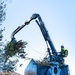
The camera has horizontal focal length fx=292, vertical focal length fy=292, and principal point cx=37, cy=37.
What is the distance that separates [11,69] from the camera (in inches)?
837

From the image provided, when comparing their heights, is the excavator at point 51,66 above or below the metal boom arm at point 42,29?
below

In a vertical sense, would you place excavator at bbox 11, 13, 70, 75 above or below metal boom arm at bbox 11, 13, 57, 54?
below

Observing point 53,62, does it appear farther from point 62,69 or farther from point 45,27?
point 45,27

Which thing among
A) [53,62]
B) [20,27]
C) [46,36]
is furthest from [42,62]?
[20,27]

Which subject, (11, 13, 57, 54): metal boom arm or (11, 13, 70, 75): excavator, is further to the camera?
(11, 13, 57, 54): metal boom arm

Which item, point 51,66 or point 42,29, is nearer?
point 51,66

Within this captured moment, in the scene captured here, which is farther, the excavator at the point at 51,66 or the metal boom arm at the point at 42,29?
the metal boom arm at the point at 42,29

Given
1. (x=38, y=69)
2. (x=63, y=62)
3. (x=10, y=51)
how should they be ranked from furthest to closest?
1. (x=10, y=51)
2. (x=63, y=62)
3. (x=38, y=69)

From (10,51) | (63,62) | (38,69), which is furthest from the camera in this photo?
(10,51)

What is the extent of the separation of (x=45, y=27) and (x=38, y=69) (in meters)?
4.67

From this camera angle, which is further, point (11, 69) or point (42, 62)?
point (11, 69)

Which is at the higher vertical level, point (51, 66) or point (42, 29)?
point (42, 29)

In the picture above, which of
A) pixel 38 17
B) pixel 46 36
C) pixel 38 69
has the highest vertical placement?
pixel 38 17

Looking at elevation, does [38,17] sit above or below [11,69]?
above
